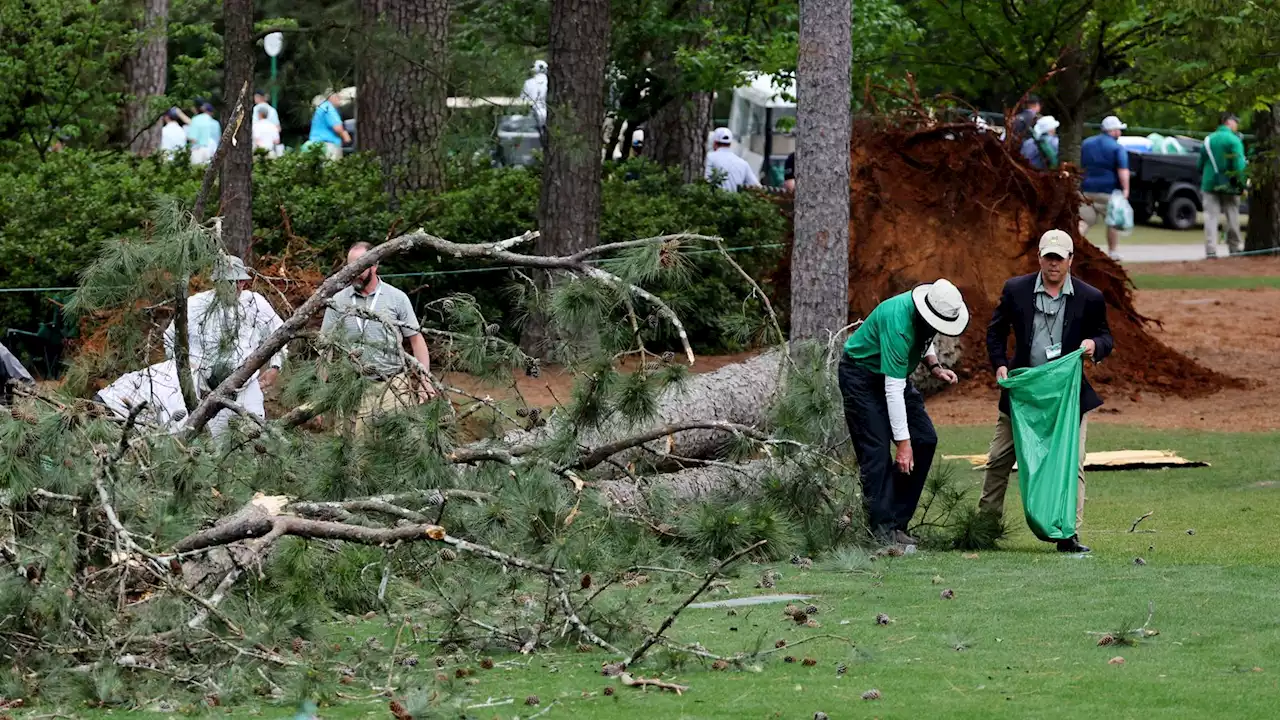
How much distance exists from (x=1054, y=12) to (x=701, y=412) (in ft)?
36.3

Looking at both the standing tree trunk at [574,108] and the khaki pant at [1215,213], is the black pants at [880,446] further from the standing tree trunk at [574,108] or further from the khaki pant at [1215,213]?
the khaki pant at [1215,213]

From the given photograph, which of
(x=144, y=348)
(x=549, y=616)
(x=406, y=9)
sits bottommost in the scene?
(x=549, y=616)

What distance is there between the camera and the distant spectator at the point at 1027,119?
1636cm

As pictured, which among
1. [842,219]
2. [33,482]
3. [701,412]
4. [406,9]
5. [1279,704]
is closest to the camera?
[1279,704]

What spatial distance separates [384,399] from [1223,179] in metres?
19.3

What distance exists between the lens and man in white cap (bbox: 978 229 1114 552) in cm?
957

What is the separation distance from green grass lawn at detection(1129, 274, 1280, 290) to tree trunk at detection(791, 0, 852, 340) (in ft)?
38.9

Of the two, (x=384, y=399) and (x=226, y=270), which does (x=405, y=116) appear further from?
(x=384, y=399)

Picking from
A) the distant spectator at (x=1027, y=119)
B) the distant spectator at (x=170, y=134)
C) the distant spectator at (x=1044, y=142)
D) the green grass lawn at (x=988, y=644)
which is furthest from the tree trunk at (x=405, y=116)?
the distant spectator at (x=170, y=134)

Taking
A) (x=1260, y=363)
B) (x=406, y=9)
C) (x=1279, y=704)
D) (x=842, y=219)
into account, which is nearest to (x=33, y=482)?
(x=1279, y=704)

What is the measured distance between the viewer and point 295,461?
8359 millimetres

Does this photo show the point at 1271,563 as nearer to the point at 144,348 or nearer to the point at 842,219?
the point at 842,219

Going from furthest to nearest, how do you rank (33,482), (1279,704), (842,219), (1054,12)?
(1054,12)
(842,219)
(33,482)
(1279,704)

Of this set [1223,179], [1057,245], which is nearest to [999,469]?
[1057,245]
